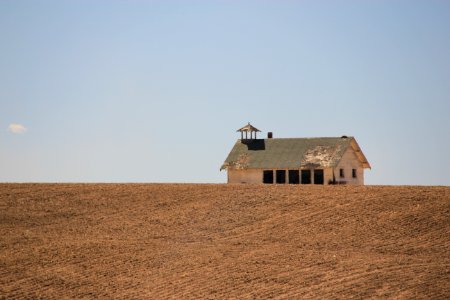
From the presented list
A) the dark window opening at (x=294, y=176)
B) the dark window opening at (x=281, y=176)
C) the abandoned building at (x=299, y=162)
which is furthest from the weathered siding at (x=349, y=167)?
the dark window opening at (x=281, y=176)

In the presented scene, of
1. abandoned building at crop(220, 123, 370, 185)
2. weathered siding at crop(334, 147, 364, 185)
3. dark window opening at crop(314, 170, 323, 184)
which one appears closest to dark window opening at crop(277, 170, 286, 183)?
abandoned building at crop(220, 123, 370, 185)

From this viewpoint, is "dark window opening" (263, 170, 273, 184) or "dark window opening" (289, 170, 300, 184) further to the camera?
"dark window opening" (263, 170, 273, 184)

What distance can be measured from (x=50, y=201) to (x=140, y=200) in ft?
15.2

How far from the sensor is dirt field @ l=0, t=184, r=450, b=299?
27.0 m

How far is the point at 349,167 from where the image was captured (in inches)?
2379

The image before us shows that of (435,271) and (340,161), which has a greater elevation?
(340,161)

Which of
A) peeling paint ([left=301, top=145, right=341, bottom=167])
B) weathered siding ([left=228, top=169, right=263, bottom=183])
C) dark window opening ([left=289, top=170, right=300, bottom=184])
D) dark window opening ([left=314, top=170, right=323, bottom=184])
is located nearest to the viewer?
dark window opening ([left=314, top=170, right=323, bottom=184])

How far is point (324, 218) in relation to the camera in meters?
37.3

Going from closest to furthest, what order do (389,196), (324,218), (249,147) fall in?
(324,218)
(389,196)
(249,147)

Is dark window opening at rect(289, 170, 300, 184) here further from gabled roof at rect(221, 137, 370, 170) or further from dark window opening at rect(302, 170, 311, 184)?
gabled roof at rect(221, 137, 370, 170)

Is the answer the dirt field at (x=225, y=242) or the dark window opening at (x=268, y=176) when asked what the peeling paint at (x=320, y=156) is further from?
the dirt field at (x=225, y=242)

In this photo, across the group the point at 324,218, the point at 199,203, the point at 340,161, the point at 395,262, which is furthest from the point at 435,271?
the point at 340,161

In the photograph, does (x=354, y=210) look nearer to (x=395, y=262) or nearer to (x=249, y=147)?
(x=395, y=262)

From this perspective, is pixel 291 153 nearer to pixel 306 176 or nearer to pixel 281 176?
pixel 281 176
